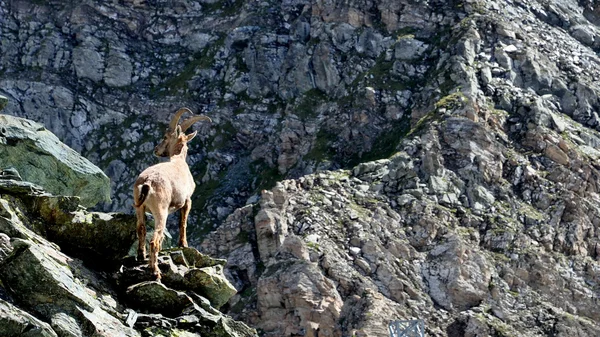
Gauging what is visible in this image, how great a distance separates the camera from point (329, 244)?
227 ft

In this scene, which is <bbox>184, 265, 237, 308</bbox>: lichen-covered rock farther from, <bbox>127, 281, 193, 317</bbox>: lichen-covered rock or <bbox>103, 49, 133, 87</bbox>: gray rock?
<bbox>103, 49, 133, 87</bbox>: gray rock

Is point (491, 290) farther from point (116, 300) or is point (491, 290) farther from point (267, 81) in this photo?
point (116, 300)

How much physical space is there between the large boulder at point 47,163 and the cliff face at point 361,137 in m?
31.3

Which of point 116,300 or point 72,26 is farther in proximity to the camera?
point 72,26

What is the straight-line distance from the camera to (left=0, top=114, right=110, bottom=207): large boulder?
1226 inches

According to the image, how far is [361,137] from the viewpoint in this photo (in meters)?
87.1

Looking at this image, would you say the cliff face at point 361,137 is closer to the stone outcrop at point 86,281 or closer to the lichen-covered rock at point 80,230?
the stone outcrop at point 86,281

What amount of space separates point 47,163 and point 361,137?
56334 millimetres

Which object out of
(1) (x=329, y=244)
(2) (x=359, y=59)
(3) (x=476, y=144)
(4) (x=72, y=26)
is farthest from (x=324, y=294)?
(4) (x=72, y=26)

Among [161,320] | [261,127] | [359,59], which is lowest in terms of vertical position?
[261,127]

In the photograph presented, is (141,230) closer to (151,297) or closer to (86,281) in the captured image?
(151,297)

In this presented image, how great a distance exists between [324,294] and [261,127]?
1310 inches

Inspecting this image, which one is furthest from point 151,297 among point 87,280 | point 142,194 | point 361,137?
point 361,137

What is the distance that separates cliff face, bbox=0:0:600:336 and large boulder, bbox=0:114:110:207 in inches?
1231
